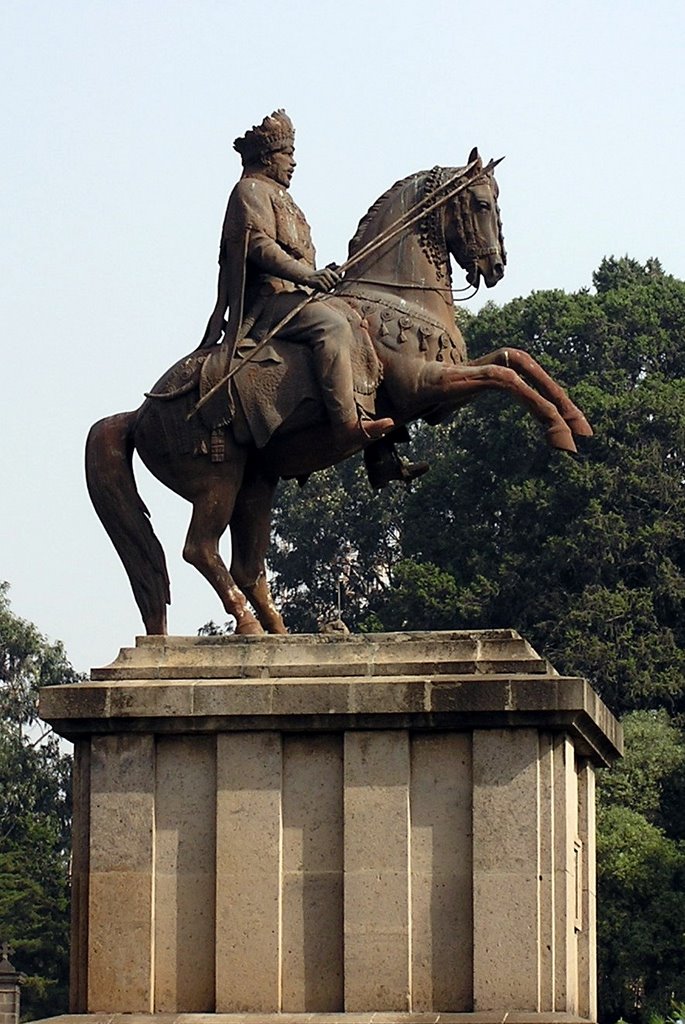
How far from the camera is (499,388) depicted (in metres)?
19.0

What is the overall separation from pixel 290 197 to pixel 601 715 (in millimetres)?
3970

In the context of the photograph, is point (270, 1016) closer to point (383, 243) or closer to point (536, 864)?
point (536, 864)

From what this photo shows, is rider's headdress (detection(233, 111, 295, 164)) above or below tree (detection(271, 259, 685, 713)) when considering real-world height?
below

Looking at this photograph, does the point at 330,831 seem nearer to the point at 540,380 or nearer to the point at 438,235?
the point at 540,380

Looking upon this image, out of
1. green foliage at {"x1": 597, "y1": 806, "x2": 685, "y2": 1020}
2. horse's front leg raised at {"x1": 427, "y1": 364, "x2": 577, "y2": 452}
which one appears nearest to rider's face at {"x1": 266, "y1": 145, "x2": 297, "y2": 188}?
horse's front leg raised at {"x1": 427, "y1": 364, "x2": 577, "y2": 452}

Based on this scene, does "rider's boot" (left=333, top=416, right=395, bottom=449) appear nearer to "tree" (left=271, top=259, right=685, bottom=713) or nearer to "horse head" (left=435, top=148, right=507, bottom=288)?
"horse head" (left=435, top=148, right=507, bottom=288)

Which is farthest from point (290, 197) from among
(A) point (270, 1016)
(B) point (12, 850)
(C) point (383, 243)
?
(B) point (12, 850)

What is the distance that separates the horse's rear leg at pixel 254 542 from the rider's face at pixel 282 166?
194cm

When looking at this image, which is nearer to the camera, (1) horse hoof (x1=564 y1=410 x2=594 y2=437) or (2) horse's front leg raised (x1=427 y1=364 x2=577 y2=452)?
(2) horse's front leg raised (x1=427 y1=364 x2=577 y2=452)

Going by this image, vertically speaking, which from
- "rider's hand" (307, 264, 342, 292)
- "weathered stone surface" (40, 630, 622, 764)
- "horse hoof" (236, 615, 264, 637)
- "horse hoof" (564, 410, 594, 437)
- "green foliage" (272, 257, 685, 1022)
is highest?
→ "green foliage" (272, 257, 685, 1022)

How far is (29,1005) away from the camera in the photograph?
54.8m

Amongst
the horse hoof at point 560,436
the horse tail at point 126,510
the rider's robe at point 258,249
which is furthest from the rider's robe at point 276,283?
the horse hoof at point 560,436

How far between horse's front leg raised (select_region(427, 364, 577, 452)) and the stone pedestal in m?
1.58

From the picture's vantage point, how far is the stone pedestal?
58.2 ft
